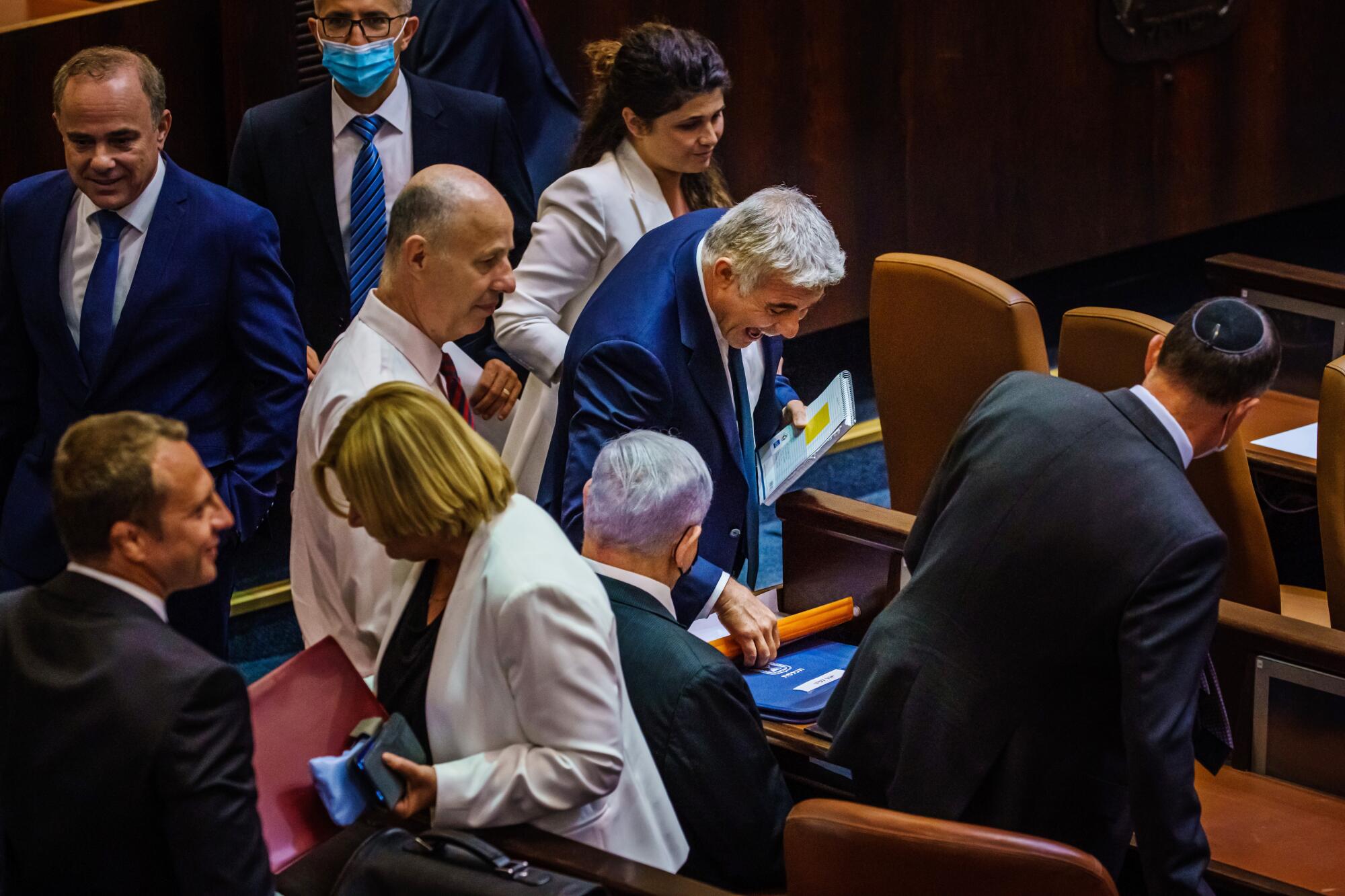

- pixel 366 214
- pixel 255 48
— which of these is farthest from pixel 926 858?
pixel 255 48

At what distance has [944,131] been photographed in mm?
5820

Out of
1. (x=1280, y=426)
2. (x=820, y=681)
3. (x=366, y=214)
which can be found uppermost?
(x=366, y=214)

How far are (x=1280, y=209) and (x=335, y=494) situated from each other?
5.61m

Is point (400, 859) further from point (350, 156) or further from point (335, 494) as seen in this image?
point (350, 156)

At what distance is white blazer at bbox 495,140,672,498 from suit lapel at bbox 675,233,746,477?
1.21ft

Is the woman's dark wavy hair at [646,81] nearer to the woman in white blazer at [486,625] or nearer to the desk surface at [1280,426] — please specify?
the woman in white blazer at [486,625]

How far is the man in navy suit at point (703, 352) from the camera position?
2.66m

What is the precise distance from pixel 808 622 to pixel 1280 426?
Result: 1721mm

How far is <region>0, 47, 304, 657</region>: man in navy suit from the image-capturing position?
2.89m

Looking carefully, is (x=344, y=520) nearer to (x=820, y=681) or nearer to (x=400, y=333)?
(x=400, y=333)

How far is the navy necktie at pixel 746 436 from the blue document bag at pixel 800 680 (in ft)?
0.73

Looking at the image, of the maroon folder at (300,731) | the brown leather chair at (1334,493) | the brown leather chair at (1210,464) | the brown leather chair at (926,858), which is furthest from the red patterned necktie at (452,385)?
the brown leather chair at (1334,493)

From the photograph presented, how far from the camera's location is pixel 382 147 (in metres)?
3.49

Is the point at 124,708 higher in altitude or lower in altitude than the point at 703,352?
higher
